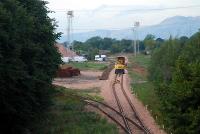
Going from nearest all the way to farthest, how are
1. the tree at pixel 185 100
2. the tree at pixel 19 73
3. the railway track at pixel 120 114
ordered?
the tree at pixel 185 100, the tree at pixel 19 73, the railway track at pixel 120 114

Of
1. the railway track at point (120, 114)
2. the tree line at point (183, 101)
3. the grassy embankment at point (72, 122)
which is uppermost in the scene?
the tree line at point (183, 101)

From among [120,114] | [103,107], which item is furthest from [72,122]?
[103,107]

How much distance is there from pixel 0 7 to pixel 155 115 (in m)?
16.0

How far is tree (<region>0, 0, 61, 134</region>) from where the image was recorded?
69.0 feet

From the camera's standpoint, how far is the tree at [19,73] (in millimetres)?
21031

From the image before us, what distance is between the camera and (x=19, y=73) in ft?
71.0

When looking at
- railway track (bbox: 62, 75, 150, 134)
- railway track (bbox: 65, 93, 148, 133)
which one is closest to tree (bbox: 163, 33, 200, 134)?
railway track (bbox: 62, 75, 150, 134)

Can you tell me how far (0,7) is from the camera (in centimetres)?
2089

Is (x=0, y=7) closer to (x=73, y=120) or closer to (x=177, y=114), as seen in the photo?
(x=177, y=114)

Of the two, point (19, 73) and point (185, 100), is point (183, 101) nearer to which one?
point (185, 100)

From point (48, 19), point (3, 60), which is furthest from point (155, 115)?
point (3, 60)

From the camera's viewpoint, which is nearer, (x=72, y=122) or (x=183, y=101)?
(x=183, y=101)

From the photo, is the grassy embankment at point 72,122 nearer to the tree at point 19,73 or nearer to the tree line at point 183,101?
the tree at point 19,73

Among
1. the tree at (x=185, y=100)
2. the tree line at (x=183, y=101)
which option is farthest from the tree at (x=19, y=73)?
the tree at (x=185, y=100)
